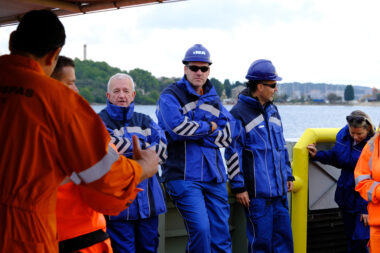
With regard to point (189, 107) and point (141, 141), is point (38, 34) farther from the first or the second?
point (189, 107)

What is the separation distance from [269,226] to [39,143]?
3108mm

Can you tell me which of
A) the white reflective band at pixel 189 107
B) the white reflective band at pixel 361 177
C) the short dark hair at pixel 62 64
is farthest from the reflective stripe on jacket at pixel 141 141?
the white reflective band at pixel 361 177

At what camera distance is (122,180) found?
2068 millimetres

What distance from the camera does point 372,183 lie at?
3.94 meters

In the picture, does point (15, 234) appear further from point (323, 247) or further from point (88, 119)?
point (323, 247)

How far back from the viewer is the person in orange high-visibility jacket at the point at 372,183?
152 inches

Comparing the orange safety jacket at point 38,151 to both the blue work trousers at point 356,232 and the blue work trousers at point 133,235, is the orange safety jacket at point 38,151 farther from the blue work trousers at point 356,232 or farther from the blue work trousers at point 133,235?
the blue work trousers at point 356,232

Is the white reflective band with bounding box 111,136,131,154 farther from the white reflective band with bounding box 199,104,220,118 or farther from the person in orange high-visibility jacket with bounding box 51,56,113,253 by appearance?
the person in orange high-visibility jacket with bounding box 51,56,113,253

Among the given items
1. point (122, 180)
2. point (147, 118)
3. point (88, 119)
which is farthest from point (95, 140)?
point (147, 118)

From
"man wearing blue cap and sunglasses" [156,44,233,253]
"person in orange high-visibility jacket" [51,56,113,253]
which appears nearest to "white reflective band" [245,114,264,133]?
"man wearing blue cap and sunglasses" [156,44,233,253]

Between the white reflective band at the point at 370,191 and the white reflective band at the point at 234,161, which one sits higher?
the white reflective band at the point at 234,161

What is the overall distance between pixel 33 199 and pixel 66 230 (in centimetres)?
65

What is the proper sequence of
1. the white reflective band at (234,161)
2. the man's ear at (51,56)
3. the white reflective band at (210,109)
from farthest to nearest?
the white reflective band at (234,161)
the white reflective band at (210,109)
the man's ear at (51,56)

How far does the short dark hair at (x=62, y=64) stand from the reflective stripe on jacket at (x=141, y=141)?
3.50 ft
